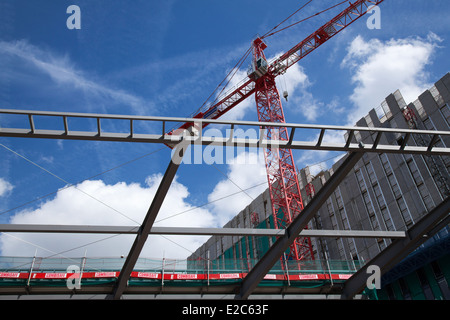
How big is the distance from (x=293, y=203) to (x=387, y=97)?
1712cm

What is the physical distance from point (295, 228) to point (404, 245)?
6.41 m

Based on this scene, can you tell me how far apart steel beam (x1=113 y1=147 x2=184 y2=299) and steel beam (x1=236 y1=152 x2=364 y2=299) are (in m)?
6.29

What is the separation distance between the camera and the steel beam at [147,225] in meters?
15.1

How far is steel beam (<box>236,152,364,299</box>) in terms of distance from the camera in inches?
643

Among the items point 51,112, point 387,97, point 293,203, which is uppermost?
point 387,97

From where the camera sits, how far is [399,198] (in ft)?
139

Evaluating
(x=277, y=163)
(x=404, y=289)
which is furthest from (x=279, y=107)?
(x=404, y=289)

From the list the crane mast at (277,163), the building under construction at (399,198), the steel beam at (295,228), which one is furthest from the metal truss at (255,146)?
the crane mast at (277,163)

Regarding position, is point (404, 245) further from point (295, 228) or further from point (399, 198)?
point (399, 198)

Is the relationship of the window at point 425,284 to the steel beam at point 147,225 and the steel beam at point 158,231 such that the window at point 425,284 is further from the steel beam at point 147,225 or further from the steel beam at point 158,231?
the steel beam at point 147,225

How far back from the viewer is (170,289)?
2108 centimetres

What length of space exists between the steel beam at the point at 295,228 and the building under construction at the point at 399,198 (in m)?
11.4
